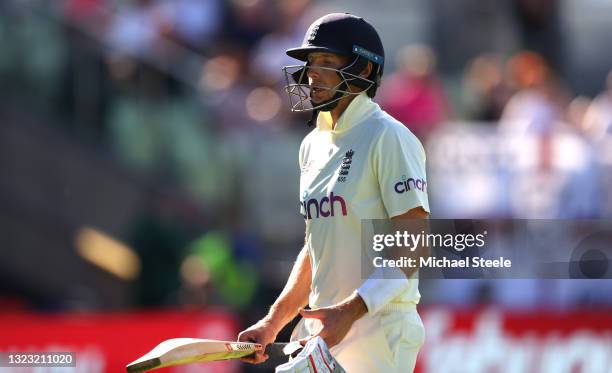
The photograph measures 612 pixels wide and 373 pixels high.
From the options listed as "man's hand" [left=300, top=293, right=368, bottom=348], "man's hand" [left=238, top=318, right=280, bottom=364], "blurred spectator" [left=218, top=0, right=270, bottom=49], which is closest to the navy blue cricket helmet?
"man's hand" [left=300, top=293, right=368, bottom=348]

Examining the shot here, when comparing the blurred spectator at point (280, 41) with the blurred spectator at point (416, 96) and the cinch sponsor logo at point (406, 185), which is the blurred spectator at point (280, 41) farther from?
the cinch sponsor logo at point (406, 185)

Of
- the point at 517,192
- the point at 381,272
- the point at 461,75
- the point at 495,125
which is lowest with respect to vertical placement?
the point at 381,272

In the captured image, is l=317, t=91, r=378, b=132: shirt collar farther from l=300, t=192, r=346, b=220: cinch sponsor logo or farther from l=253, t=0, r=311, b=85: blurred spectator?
l=253, t=0, r=311, b=85: blurred spectator

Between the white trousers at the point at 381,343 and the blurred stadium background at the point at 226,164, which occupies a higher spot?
the blurred stadium background at the point at 226,164

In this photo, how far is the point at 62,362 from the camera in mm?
9789

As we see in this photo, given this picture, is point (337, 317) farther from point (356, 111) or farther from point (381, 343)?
point (356, 111)

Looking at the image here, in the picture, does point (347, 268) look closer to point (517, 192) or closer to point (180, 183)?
point (517, 192)

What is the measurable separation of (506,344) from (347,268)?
513 centimetres

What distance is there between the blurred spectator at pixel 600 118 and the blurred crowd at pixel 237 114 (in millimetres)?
13

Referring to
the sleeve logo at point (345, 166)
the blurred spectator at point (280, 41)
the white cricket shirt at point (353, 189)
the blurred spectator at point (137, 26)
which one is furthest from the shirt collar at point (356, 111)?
the blurred spectator at point (137, 26)

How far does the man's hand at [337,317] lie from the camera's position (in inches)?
210

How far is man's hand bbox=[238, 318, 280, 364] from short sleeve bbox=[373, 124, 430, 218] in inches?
31.0

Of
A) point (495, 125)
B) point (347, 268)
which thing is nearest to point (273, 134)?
point (495, 125)

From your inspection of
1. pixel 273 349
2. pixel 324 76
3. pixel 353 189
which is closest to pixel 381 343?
pixel 273 349
